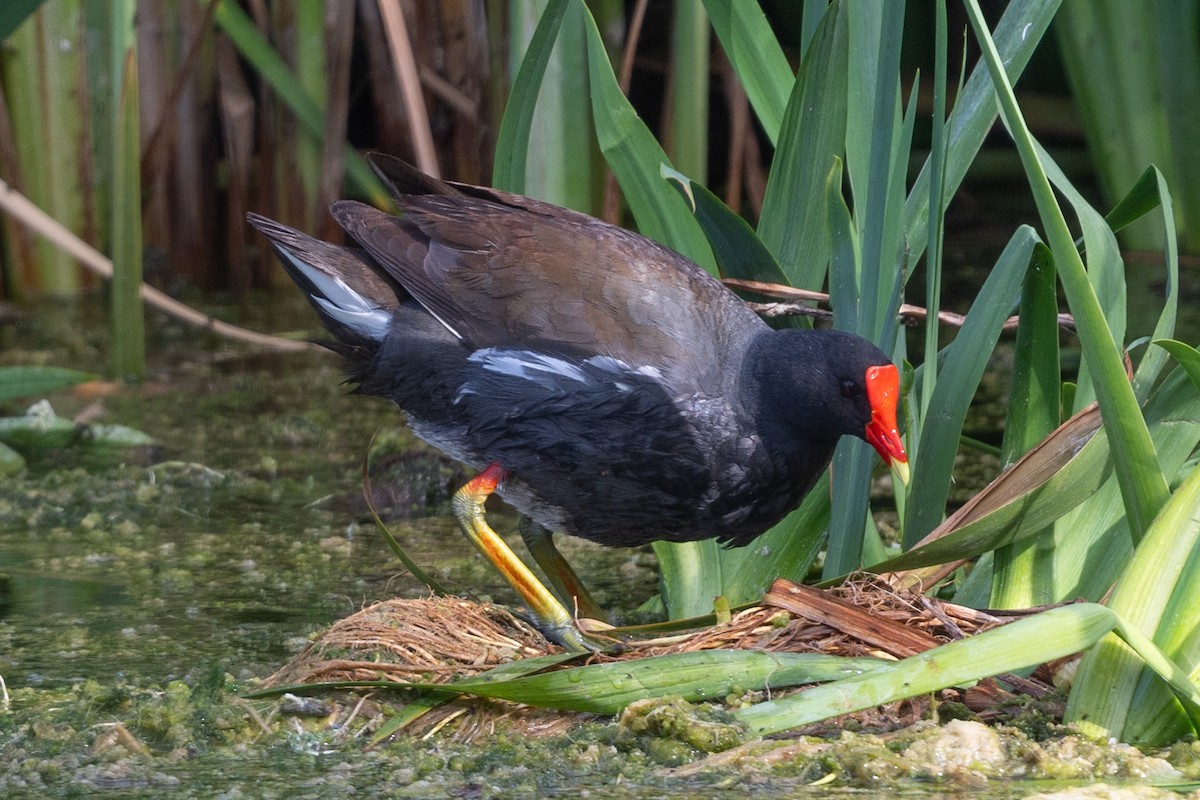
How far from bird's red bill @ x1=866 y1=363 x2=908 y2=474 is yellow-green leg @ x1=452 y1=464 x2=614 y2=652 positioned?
50 cm

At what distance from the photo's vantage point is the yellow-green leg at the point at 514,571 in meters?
2.29

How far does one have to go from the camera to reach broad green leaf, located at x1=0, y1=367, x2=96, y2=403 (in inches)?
124

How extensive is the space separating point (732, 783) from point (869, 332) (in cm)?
77

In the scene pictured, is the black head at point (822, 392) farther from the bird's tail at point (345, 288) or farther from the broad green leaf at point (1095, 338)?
the bird's tail at point (345, 288)

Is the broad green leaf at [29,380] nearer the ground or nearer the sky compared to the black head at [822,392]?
nearer the ground

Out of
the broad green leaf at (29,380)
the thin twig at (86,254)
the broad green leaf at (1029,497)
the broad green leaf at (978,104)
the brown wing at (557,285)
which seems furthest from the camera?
the thin twig at (86,254)

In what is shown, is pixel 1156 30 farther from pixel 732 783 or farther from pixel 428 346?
pixel 732 783

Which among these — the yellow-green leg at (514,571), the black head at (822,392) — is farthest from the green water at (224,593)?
the black head at (822,392)

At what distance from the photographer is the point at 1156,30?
14.9ft

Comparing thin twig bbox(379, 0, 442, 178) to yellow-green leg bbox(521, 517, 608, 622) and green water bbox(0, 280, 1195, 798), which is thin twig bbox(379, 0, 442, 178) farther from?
yellow-green leg bbox(521, 517, 608, 622)

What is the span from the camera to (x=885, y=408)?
2.16 meters

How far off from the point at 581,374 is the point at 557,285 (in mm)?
158

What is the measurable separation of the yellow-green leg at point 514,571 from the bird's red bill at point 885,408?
0.50 m

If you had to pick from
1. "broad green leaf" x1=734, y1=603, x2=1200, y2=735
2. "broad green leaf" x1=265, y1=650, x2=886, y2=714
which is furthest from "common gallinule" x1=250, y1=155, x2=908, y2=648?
"broad green leaf" x1=734, y1=603, x2=1200, y2=735
